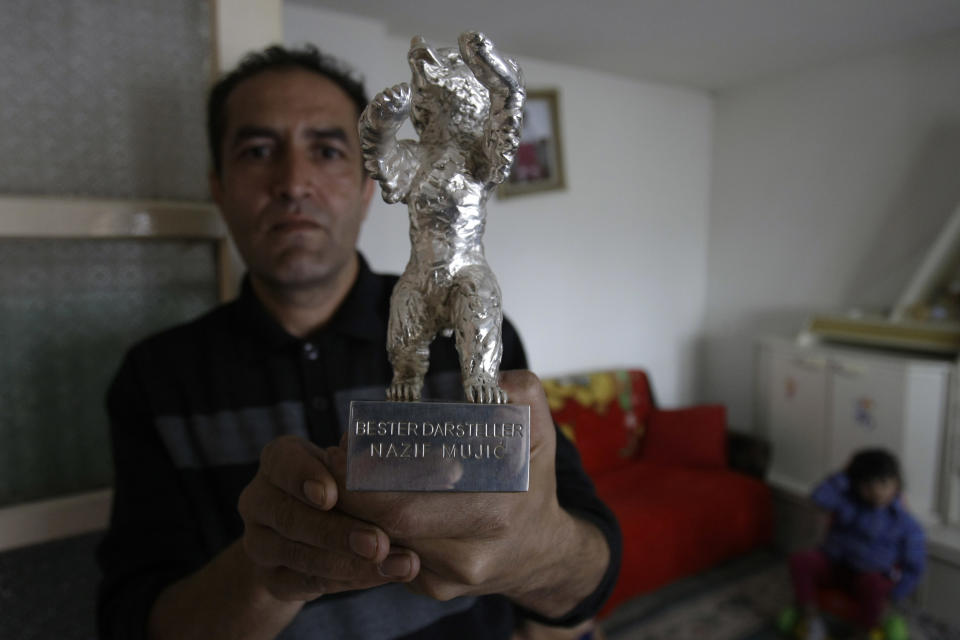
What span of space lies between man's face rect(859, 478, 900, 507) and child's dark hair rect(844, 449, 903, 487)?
1 cm

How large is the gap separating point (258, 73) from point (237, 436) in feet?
1.82

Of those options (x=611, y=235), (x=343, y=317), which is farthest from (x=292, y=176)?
(x=611, y=235)

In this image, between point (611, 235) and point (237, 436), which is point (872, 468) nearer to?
point (611, 235)

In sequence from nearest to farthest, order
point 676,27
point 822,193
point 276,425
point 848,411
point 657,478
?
point 276,425 → point 676,27 → point 848,411 → point 657,478 → point 822,193

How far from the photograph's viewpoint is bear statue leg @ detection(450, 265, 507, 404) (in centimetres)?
47

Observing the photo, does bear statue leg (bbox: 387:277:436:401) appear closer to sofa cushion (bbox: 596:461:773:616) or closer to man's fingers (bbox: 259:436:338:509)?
man's fingers (bbox: 259:436:338:509)

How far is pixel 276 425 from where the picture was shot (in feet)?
2.88

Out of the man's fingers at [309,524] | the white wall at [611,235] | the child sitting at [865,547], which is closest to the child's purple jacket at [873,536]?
the child sitting at [865,547]

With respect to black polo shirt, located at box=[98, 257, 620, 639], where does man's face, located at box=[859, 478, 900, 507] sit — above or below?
below

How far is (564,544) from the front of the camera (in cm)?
65

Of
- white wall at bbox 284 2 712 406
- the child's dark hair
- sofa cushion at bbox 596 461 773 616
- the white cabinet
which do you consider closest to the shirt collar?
white wall at bbox 284 2 712 406

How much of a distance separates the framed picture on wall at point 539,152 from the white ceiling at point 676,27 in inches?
7.9

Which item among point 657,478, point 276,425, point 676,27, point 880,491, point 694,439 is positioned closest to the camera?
point 276,425

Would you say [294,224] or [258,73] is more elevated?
[258,73]
